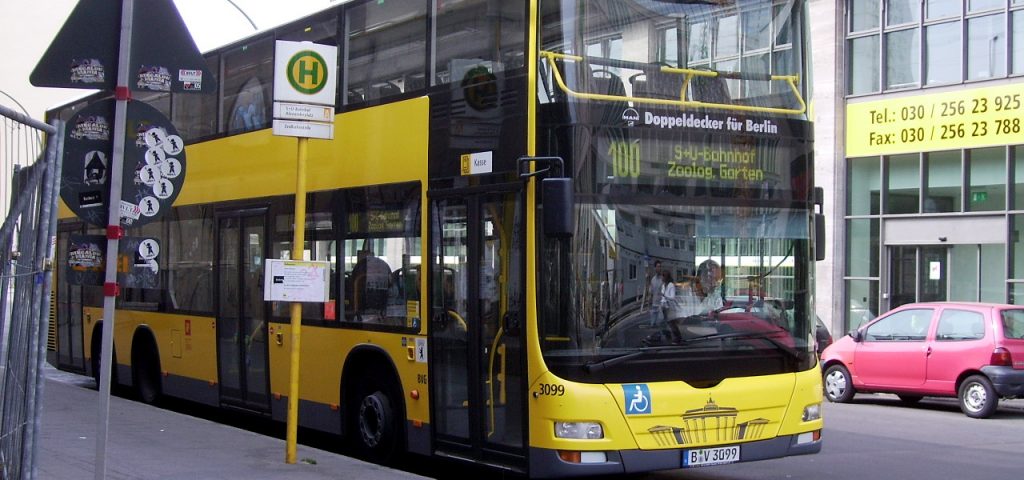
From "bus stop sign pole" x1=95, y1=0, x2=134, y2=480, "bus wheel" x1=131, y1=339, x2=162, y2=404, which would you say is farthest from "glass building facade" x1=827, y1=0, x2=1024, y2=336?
"bus stop sign pole" x1=95, y1=0, x2=134, y2=480

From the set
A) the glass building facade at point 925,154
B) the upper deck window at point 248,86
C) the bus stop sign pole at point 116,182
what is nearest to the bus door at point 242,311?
the upper deck window at point 248,86

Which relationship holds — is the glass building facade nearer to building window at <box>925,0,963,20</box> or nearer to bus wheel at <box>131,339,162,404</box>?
building window at <box>925,0,963,20</box>

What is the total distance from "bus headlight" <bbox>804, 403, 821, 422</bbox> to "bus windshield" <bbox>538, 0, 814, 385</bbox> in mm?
411

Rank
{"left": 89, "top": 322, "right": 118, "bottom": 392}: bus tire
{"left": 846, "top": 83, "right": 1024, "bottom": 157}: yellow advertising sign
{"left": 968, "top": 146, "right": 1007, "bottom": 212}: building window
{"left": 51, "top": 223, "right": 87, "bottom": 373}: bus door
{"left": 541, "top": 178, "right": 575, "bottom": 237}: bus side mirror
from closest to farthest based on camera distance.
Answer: {"left": 541, "top": 178, "right": 575, "bottom": 237}: bus side mirror < {"left": 89, "top": 322, "right": 118, "bottom": 392}: bus tire < {"left": 51, "top": 223, "right": 87, "bottom": 373}: bus door < {"left": 846, "top": 83, "right": 1024, "bottom": 157}: yellow advertising sign < {"left": 968, "top": 146, "right": 1007, "bottom": 212}: building window

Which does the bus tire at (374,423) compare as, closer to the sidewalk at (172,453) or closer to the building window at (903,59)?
the sidewalk at (172,453)

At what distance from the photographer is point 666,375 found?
9.05 metres

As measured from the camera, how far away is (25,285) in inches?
234

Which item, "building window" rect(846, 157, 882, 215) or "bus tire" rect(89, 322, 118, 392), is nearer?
"bus tire" rect(89, 322, 118, 392)

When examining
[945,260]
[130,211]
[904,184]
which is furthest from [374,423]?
[904,184]

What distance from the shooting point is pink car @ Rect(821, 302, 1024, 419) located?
16562mm

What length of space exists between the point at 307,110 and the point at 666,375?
367 cm

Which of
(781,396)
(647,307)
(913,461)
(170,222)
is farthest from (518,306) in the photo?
(170,222)

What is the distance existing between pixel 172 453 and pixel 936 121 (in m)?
19.3

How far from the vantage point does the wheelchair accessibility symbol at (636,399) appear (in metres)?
8.84
